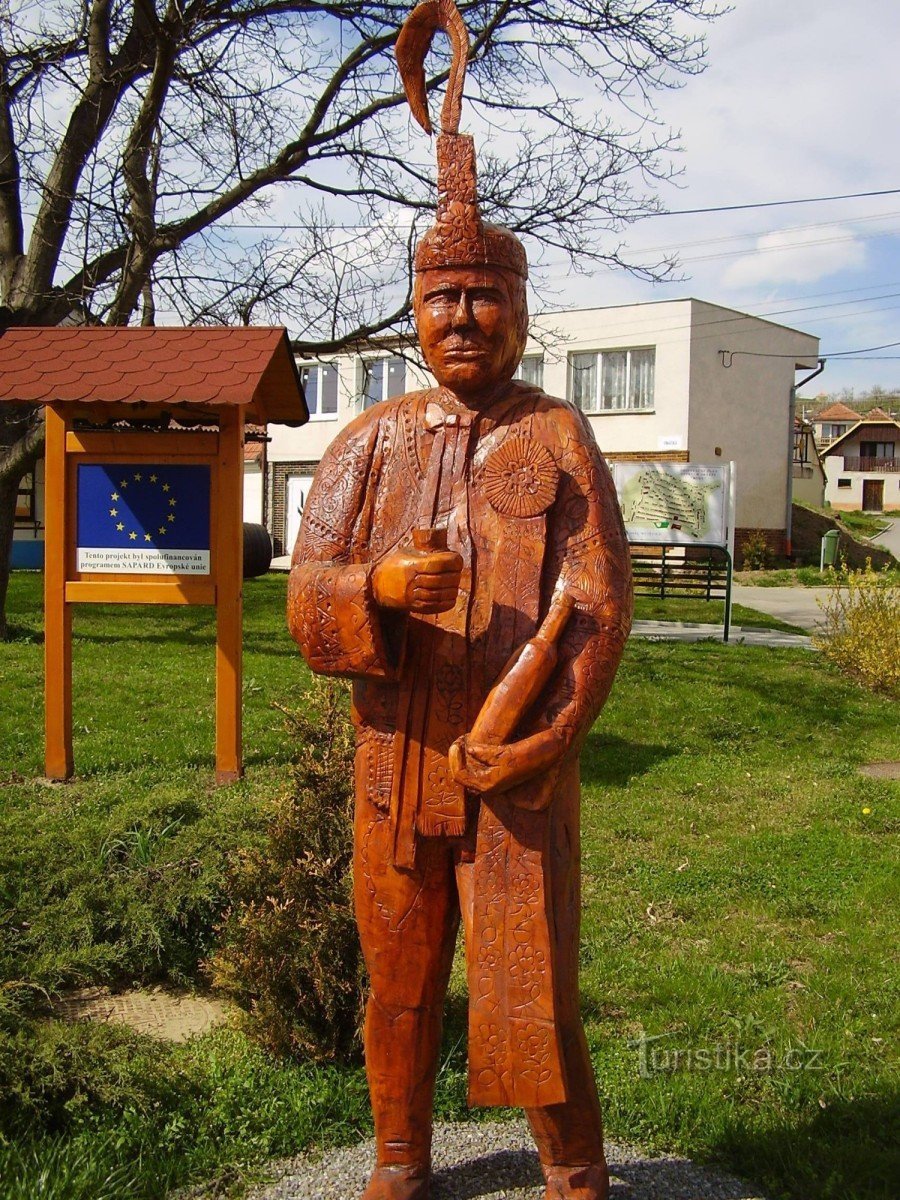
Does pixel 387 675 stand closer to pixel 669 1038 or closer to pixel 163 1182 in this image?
pixel 163 1182

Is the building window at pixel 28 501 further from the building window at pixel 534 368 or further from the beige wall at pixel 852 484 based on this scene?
the beige wall at pixel 852 484

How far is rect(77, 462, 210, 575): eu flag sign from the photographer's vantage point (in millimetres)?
6277

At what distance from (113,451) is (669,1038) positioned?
15.0 feet

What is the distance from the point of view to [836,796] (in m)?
6.84

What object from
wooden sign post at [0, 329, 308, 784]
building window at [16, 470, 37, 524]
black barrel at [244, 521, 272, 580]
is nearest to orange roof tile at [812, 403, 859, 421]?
building window at [16, 470, 37, 524]

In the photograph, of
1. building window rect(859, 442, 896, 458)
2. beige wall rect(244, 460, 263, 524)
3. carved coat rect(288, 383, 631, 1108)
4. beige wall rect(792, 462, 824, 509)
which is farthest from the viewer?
building window rect(859, 442, 896, 458)

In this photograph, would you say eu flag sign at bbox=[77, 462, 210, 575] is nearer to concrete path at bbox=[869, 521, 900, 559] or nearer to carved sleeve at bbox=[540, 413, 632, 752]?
carved sleeve at bbox=[540, 413, 632, 752]

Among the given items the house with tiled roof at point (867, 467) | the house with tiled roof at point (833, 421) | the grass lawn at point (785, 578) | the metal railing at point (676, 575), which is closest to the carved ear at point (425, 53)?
the metal railing at point (676, 575)

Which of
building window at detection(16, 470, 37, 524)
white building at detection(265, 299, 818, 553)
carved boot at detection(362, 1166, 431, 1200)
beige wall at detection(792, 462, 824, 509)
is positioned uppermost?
white building at detection(265, 299, 818, 553)

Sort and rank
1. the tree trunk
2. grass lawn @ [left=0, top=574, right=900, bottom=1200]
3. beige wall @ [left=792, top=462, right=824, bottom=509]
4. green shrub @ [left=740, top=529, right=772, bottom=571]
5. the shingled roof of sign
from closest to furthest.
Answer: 1. grass lawn @ [left=0, top=574, right=900, bottom=1200]
2. the shingled roof of sign
3. the tree trunk
4. green shrub @ [left=740, top=529, right=772, bottom=571]
5. beige wall @ [left=792, top=462, right=824, bottom=509]

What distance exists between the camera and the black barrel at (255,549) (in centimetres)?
1160

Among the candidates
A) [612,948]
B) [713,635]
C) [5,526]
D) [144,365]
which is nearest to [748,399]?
[713,635]

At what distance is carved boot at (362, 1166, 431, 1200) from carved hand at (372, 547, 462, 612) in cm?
138

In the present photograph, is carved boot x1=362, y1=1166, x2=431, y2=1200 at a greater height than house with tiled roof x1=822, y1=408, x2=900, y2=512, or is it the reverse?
house with tiled roof x1=822, y1=408, x2=900, y2=512
